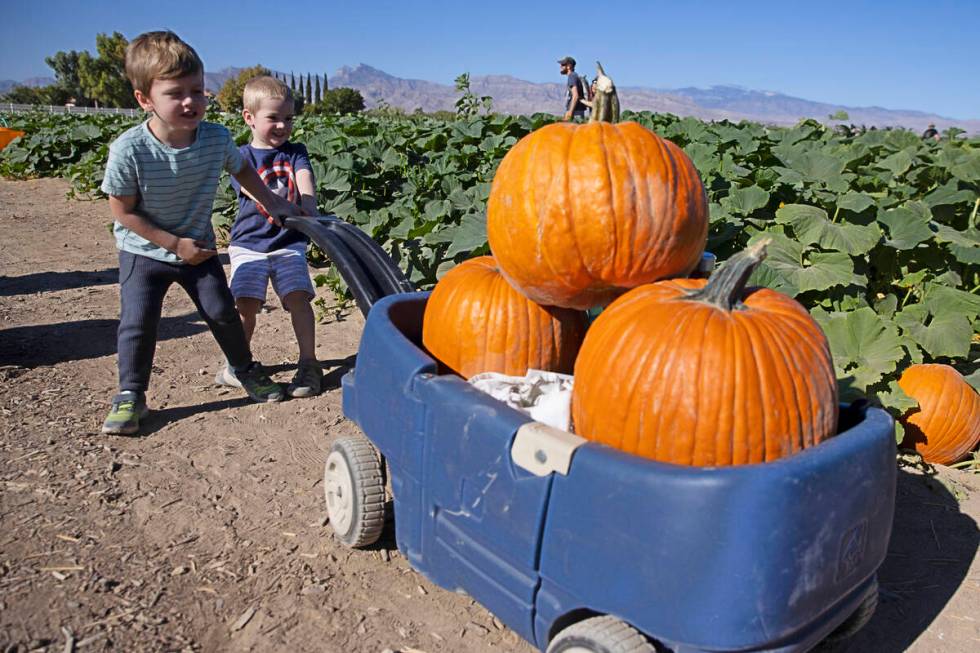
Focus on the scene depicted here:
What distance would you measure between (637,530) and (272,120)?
3.17 m

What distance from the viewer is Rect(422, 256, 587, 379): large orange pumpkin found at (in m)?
2.27

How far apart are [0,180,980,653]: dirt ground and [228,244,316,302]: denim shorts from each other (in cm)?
51

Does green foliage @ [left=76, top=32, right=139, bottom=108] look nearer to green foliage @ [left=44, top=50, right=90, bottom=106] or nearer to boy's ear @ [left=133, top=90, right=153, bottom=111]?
green foliage @ [left=44, top=50, right=90, bottom=106]

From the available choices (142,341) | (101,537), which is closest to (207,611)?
(101,537)

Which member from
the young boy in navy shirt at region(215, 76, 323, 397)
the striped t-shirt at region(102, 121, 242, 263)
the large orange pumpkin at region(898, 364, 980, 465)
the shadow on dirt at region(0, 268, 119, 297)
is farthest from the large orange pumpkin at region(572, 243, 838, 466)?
the shadow on dirt at region(0, 268, 119, 297)

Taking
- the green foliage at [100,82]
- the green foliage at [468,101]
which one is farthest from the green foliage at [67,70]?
the green foliage at [468,101]

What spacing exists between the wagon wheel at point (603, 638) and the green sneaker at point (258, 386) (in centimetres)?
244

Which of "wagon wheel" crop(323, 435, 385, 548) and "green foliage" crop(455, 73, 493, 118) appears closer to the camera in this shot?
"wagon wheel" crop(323, 435, 385, 548)

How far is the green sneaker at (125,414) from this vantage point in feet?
10.9

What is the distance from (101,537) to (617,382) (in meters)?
1.83

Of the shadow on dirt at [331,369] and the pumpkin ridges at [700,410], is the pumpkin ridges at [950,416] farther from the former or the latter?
the shadow on dirt at [331,369]

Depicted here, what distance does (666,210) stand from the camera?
77.0 inches

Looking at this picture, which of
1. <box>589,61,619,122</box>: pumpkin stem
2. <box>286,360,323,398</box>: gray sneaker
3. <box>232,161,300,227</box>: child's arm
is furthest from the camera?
<box>286,360,323,398</box>: gray sneaker

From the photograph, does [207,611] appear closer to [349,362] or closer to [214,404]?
[214,404]
